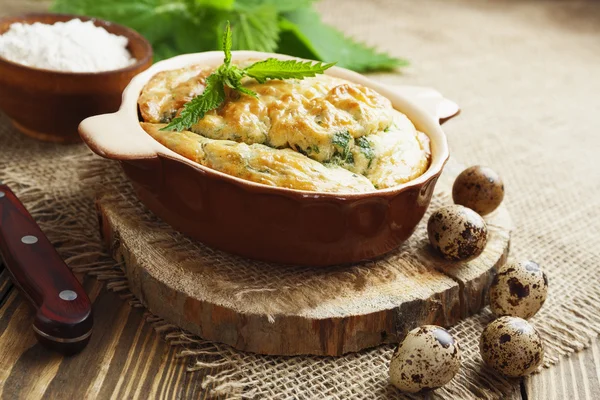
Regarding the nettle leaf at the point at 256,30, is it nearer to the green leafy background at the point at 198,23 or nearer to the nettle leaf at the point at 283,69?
the green leafy background at the point at 198,23

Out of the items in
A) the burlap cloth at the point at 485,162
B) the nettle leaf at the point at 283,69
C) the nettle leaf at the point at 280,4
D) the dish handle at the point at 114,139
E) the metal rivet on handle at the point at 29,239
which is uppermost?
the nettle leaf at the point at 283,69

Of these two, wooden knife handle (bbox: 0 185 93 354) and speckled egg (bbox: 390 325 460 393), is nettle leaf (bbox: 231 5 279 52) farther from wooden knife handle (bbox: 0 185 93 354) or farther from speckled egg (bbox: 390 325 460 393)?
speckled egg (bbox: 390 325 460 393)

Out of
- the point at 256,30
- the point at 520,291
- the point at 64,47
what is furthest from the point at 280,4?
the point at 520,291

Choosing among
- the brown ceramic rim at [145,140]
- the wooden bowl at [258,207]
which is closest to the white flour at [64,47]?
the brown ceramic rim at [145,140]

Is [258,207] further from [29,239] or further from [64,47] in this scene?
[64,47]

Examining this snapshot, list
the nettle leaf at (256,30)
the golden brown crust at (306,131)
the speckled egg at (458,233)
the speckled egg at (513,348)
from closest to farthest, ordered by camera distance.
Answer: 1. the speckled egg at (513,348)
2. the golden brown crust at (306,131)
3. the speckled egg at (458,233)
4. the nettle leaf at (256,30)

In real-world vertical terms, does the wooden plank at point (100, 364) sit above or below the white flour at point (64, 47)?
below
